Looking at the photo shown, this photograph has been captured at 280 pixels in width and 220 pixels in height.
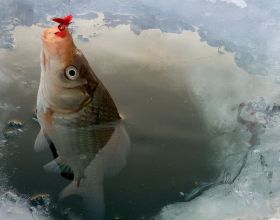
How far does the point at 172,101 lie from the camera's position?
2.96 m

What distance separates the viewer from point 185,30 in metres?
3.88

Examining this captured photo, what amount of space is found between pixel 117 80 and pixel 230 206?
1.15 meters

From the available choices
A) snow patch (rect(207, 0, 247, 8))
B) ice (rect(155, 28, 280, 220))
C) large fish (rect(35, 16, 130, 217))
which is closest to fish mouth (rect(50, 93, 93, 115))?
large fish (rect(35, 16, 130, 217))

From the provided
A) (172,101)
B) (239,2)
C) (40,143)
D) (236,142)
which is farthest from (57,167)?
(239,2)

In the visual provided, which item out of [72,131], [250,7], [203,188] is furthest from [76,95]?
[250,7]

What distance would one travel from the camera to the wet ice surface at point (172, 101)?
2.33 meters

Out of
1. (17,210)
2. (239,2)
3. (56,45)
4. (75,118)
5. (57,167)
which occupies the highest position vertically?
(56,45)

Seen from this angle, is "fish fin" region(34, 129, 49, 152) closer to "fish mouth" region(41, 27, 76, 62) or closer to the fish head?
the fish head

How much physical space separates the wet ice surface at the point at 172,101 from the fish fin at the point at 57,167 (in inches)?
1.5

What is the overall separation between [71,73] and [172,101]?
108 cm

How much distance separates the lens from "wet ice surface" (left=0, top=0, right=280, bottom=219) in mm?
2326

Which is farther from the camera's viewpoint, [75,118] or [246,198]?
[246,198]

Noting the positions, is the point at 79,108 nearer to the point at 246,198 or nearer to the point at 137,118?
the point at 137,118

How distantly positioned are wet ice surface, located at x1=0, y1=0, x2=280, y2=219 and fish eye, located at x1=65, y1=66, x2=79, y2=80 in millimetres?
567
